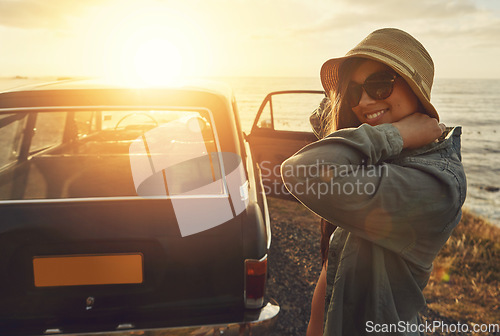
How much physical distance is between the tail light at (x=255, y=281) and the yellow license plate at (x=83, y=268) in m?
0.55

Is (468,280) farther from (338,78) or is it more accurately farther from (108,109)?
(108,109)

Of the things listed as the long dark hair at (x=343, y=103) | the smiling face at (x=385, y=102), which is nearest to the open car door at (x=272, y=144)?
the long dark hair at (x=343, y=103)

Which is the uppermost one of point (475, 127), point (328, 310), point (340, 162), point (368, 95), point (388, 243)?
point (368, 95)

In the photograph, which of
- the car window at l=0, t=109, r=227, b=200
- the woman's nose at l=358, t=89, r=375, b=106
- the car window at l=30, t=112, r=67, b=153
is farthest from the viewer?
the car window at l=30, t=112, r=67, b=153

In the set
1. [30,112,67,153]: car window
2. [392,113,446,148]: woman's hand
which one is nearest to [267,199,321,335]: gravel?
[392,113,446,148]: woman's hand

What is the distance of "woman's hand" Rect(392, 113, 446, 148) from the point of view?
1.00 m

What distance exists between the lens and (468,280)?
12.7ft

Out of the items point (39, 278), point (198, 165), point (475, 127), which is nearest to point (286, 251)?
point (198, 165)

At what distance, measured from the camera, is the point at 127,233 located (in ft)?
5.53

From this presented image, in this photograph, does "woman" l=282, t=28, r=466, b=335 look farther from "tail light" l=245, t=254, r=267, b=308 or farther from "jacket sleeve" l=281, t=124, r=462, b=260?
"tail light" l=245, t=254, r=267, b=308

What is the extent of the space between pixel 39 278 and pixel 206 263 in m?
0.81

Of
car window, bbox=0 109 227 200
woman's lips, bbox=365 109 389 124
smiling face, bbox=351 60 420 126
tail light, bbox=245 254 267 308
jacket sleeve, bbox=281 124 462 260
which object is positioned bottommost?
tail light, bbox=245 254 267 308

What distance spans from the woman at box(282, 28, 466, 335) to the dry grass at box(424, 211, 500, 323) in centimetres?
260

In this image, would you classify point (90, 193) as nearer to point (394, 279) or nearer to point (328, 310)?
point (328, 310)
